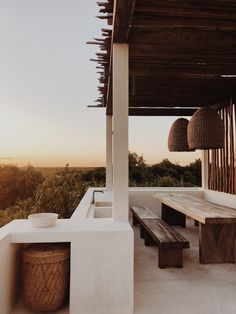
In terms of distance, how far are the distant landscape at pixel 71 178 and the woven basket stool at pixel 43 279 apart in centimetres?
443

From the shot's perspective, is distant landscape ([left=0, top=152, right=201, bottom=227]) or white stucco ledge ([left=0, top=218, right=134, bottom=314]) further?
distant landscape ([left=0, top=152, right=201, bottom=227])

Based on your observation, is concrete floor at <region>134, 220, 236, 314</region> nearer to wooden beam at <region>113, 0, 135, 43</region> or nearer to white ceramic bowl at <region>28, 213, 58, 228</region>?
white ceramic bowl at <region>28, 213, 58, 228</region>

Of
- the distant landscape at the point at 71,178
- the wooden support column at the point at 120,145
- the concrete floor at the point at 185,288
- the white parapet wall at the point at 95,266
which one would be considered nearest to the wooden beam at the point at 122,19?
the wooden support column at the point at 120,145

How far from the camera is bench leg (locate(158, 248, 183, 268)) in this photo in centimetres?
358

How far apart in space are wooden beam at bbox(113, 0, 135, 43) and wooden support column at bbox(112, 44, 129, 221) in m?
0.28

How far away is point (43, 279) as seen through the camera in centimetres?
243

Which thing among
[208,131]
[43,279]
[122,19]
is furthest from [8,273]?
[208,131]

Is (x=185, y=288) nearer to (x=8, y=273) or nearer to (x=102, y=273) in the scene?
(x=102, y=273)

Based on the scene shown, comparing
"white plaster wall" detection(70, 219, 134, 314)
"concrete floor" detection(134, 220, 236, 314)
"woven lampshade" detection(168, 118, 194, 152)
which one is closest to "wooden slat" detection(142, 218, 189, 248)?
"concrete floor" detection(134, 220, 236, 314)

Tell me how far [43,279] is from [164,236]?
5.73 feet

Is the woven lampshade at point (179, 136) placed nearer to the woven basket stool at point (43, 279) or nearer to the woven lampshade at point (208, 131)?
the woven lampshade at point (208, 131)

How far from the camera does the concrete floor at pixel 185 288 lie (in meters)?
2.56

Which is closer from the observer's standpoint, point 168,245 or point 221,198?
point 168,245

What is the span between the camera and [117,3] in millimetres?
2094
